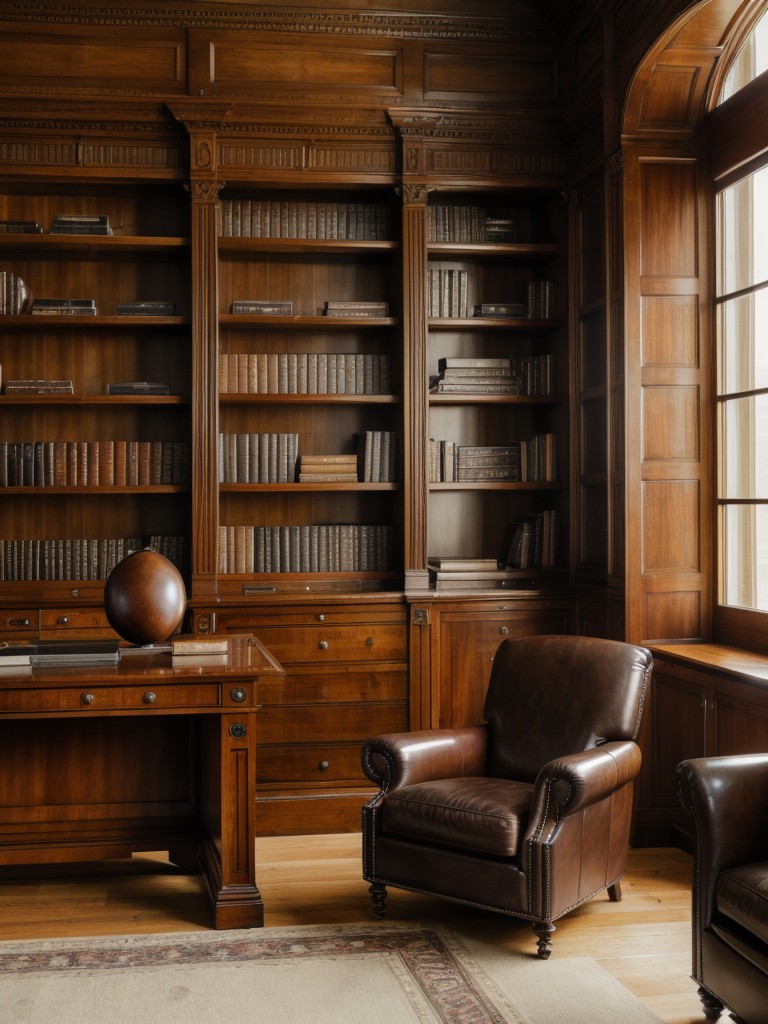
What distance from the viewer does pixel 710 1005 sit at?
279cm

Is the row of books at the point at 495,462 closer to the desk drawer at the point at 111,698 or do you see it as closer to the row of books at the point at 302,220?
the row of books at the point at 302,220

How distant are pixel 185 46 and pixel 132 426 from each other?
174 centimetres

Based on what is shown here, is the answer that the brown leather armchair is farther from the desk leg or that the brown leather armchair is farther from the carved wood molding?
the carved wood molding

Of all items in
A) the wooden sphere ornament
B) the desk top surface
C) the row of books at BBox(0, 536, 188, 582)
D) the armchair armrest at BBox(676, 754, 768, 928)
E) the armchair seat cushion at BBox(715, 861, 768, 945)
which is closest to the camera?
the armchair seat cushion at BBox(715, 861, 768, 945)

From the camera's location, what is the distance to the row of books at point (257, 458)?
496cm

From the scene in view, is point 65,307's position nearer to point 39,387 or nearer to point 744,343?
point 39,387

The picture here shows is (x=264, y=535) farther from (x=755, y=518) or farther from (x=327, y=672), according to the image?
(x=755, y=518)

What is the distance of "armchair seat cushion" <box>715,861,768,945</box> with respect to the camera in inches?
98.8

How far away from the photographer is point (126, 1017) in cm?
282

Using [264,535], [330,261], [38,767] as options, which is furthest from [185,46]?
[38,767]

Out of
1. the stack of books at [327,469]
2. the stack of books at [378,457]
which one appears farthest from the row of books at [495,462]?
the stack of books at [327,469]

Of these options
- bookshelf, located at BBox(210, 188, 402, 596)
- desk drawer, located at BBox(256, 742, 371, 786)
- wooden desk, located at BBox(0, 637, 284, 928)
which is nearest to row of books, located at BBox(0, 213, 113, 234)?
bookshelf, located at BBox(210, 188, 402, 596)

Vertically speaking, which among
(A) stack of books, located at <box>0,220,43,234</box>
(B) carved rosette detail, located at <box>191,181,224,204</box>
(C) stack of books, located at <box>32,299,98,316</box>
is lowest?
(C) stack of books, located at <box>32,299,98,316</box>

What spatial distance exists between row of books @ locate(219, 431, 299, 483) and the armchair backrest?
1540mm
